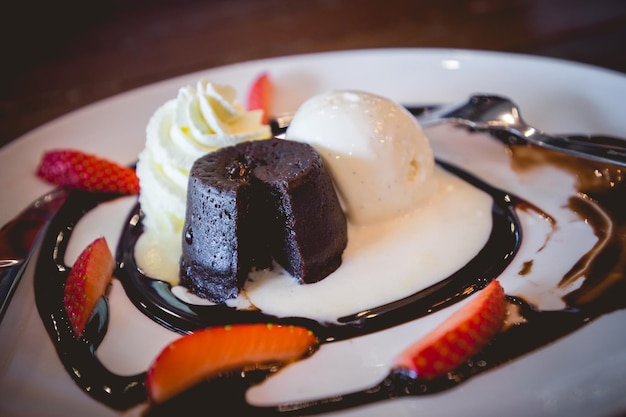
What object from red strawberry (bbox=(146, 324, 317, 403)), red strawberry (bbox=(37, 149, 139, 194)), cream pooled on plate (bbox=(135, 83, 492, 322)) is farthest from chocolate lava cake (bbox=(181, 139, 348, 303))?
red strawberry (bbox=(37, 149, 139, 194))

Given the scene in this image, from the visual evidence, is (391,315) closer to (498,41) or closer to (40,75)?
(498,41)

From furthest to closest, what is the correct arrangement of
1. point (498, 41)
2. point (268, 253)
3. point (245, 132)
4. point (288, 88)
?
point (498, 41) < point (288, 88) < point (245, 132) < point (268, 253)

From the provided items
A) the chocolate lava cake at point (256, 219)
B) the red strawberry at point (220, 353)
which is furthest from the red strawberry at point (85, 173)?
the red strawberry at point (220, 353)

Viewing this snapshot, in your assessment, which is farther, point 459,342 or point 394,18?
point 394,18

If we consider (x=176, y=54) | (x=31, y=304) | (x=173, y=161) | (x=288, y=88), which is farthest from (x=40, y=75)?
(x=31, y=304)

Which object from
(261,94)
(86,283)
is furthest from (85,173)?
(261,94)

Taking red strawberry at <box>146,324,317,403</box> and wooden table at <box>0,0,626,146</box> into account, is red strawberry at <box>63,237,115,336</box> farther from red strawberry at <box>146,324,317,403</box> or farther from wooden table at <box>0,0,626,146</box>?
wooden table at <box>0,0,626,146</box>

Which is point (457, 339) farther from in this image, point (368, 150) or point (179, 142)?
point (179, 142)

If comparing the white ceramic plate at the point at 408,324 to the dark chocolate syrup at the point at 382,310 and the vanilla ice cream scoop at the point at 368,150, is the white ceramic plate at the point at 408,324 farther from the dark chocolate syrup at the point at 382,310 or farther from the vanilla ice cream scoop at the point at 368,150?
the vanilla ice cream scoop at the point at 368,150
